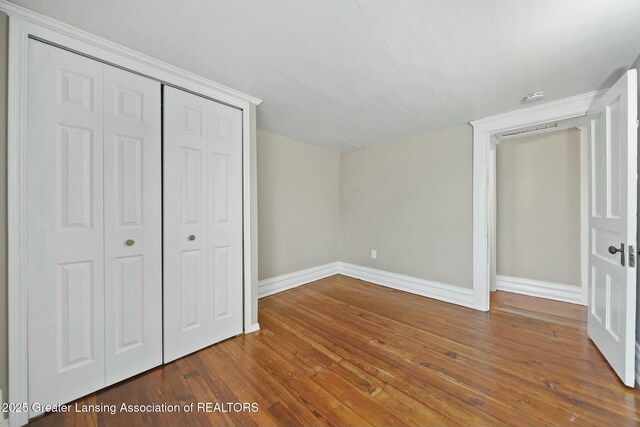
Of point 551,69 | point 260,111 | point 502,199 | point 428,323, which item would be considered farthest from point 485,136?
point 260,111

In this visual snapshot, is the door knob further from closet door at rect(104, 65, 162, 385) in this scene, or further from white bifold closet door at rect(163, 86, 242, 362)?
closet door at rect(104, 65, 162, 385)

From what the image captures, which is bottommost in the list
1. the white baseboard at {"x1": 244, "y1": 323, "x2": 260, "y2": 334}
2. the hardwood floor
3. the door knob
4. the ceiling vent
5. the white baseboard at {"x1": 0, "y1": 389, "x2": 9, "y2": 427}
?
the hardwood floor

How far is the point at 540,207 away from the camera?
3225mm

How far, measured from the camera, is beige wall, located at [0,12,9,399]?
126 cm

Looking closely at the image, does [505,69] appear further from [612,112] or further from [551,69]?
[612,112]

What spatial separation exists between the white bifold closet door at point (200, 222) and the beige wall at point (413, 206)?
2.30 metres

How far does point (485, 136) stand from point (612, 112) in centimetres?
Result: 102

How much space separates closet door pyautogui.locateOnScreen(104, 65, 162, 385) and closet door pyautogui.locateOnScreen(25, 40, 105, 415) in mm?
50

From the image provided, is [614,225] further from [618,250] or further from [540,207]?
[540,207]

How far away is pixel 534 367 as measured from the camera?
177cm

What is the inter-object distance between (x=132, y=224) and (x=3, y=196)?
22.6 inches

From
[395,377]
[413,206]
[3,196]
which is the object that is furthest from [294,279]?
[3,196]

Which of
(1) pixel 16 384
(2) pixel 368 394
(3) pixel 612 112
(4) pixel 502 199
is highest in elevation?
(3) pixel 612 112

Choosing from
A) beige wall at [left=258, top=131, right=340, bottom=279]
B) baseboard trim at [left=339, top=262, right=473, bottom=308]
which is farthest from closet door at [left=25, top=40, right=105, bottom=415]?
baseboard trim at [left=339, top=262, right=473, bottom=308]
